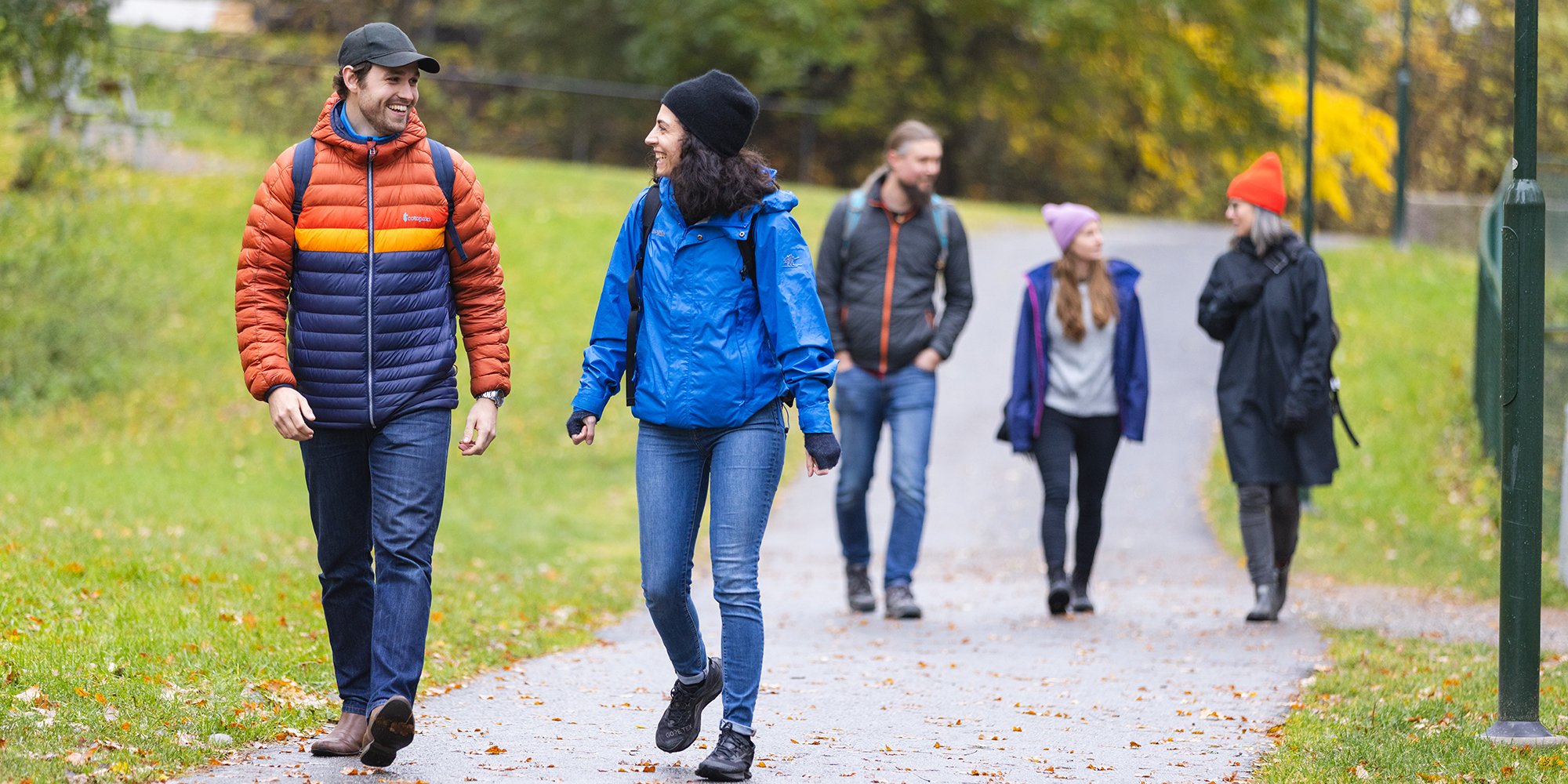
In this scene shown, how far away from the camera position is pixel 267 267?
15.6ft

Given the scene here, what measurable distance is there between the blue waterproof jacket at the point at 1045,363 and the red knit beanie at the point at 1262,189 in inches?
24.6

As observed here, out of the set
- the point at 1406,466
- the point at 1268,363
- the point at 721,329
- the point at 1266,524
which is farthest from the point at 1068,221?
the point at 1406,466

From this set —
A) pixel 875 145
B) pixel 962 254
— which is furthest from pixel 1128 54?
pixel 962 254

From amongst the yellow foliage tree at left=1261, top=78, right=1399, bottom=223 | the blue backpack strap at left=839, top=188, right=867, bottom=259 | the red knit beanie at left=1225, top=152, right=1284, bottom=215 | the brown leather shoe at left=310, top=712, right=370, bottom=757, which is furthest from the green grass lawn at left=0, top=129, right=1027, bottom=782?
the yellow foliage tree at left=1261, top=78, right=1399, bottom=223

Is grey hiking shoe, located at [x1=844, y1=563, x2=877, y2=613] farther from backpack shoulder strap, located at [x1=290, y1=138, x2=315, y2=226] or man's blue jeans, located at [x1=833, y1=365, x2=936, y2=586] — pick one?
backpack shoulder strap, located at [x1=290, y1=138, x2=315, y2=226]

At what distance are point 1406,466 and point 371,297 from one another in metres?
10.5

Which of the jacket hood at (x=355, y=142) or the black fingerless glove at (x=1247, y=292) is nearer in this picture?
the jacket hood at (x=355, y=142)

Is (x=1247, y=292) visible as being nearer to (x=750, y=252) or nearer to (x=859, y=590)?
(x=859, y=590)

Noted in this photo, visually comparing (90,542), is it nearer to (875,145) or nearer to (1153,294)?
(1153,294)

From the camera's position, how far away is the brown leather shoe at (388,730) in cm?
455

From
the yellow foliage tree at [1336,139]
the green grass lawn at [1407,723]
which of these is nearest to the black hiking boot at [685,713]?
the green grass lawn at [1407,723]

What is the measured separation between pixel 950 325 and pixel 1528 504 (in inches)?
130

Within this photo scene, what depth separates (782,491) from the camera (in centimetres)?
1358

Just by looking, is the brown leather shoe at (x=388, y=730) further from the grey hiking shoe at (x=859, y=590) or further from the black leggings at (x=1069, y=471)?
the black leggings at (x=1069, y=471)
